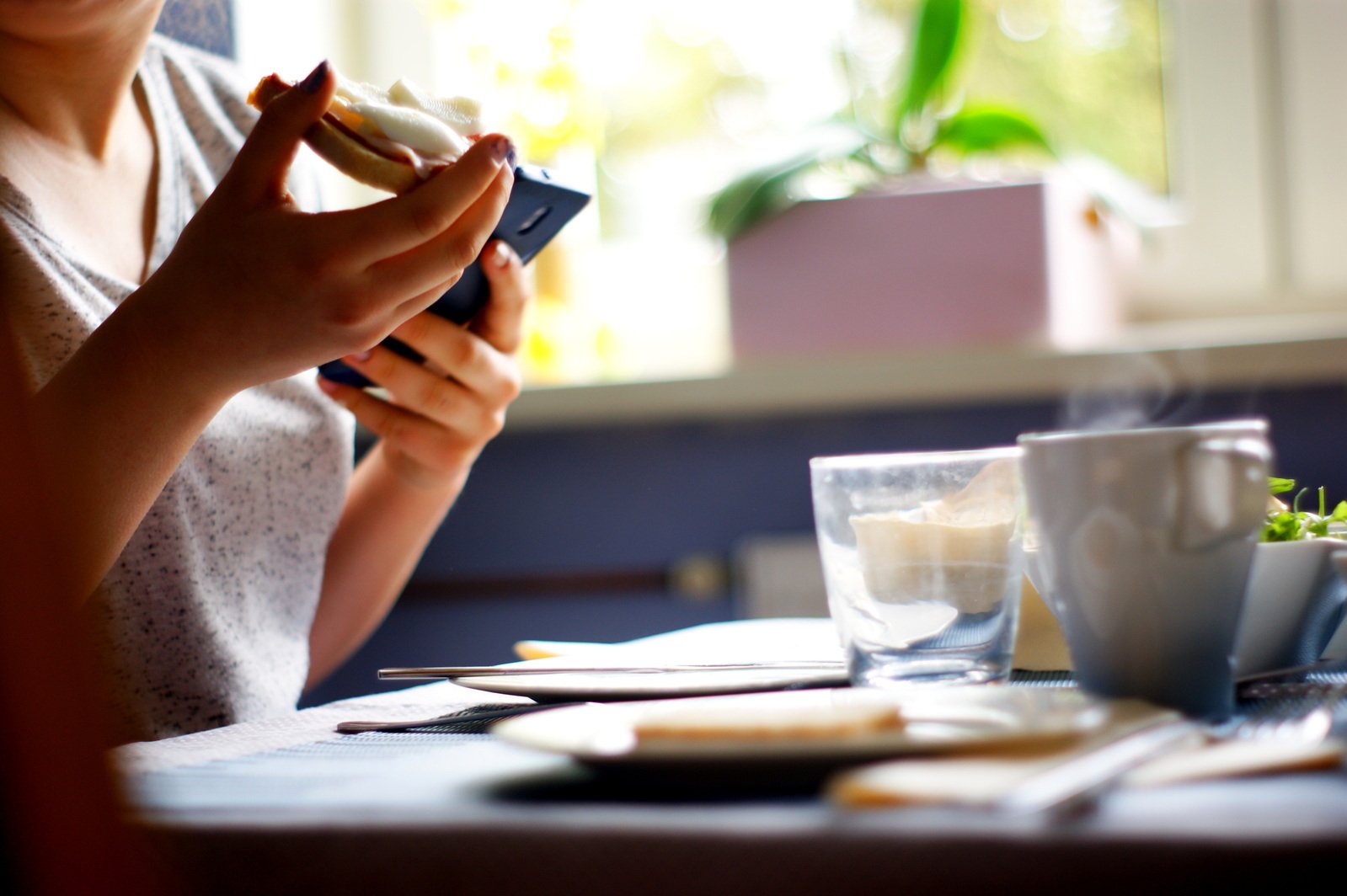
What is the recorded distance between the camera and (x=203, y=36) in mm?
1109

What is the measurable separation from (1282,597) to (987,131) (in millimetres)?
1140

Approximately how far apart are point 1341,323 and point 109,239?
1326 mm

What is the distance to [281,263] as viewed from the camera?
1.74 ft

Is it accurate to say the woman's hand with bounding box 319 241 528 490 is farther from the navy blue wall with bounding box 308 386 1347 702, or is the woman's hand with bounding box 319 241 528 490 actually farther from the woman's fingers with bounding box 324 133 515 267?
the navy blue wall with bounding box 308 386 1347 702

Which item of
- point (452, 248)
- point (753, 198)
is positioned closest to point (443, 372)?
point (452, 248)

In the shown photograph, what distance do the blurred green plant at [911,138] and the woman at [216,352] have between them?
650mm

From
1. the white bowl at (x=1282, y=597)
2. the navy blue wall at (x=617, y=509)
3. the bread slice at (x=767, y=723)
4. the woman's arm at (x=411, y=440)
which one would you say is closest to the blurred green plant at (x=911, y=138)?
the navy blue wall at (x=617, y=509)

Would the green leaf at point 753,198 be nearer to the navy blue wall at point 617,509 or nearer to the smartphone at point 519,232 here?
the navy blue wall at point 617,509

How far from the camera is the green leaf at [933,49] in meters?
1.54

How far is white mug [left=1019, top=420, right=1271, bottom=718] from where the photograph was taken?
40cm

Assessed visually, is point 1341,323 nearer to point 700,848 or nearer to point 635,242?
point 635,242

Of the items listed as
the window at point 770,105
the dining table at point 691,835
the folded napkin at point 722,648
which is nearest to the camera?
the dining table at point 691,835

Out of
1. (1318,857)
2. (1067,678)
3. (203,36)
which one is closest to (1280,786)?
(1318,857)

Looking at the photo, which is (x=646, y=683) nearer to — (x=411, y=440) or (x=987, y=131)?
(x=411, y=440)
